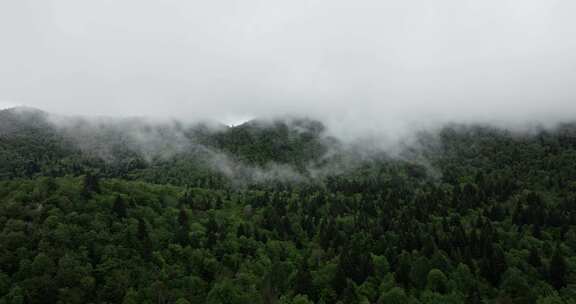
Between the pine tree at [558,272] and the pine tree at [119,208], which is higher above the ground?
the pine tree at [119,208]

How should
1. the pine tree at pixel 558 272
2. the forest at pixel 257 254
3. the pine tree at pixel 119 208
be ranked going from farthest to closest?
the pine tree at pixel 119 208 → the pine tree at pixel 558 272 → the forest at pixel 257 254

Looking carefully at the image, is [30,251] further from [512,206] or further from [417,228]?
[512,206]

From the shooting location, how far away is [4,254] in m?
91.7

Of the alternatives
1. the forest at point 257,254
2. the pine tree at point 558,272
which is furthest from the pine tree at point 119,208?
the pine tree at point 558,272

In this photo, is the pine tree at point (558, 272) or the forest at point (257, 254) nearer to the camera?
the forest at point (257, 254)

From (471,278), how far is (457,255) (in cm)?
1584

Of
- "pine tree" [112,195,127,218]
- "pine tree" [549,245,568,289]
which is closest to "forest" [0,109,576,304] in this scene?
"pine tree" [549,245,568,289]

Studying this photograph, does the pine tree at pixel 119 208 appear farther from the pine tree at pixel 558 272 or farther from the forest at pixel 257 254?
the pine tree at pixel 558 272

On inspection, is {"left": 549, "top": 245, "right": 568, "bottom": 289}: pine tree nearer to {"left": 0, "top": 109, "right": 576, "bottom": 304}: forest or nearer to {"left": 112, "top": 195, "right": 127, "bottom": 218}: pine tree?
{"left": 0, "top": 109, "right": 576, "bottom": 304}: forest

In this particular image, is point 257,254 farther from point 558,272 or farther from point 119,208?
point 558,272

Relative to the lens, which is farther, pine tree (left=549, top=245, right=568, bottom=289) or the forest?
pine tree (left=549, top=245, right=568, bottom=289)

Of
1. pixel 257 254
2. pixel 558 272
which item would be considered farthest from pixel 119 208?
pixel 558 272

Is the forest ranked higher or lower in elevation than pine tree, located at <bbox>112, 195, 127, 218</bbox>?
lower

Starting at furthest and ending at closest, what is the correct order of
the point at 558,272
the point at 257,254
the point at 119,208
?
the point at 119,208, the point at 257,254, the point at 558,272
